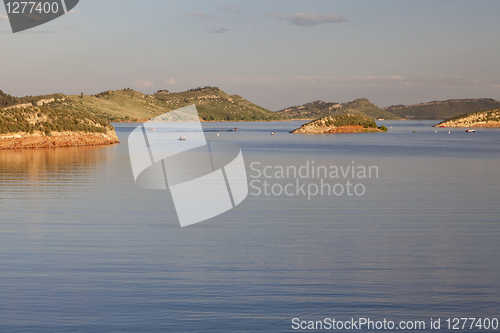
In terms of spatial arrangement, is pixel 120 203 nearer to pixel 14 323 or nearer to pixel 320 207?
pixel 320 207

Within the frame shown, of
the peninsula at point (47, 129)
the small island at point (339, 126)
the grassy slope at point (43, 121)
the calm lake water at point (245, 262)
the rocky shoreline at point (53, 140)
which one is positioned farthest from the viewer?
the small island at point (339, 126)

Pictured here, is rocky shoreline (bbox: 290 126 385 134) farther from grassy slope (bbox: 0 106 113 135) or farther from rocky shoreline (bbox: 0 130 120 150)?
grassy slope (bbox: 0 106 113 135)

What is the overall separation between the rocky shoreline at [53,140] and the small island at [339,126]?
77.4 meters

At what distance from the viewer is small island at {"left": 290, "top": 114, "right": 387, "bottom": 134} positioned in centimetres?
14371

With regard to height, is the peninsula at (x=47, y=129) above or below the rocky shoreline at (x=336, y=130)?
above

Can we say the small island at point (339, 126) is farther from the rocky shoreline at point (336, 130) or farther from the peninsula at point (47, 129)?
the peninsula at point (47, 129)

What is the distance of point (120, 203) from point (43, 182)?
9.46 meters

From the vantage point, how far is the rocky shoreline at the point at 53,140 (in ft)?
199

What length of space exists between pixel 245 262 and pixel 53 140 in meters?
60.3

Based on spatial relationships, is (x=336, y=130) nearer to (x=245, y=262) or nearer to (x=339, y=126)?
(x=339, y=126)

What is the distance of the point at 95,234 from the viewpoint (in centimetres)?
1510

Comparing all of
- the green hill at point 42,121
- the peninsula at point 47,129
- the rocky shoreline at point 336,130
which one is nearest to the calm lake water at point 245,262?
the peninsula at point 47,129

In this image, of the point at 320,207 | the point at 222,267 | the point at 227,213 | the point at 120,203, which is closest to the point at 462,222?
the point at 320,207

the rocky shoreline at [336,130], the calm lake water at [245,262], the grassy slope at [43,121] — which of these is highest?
the grassy slope at [43,121]
